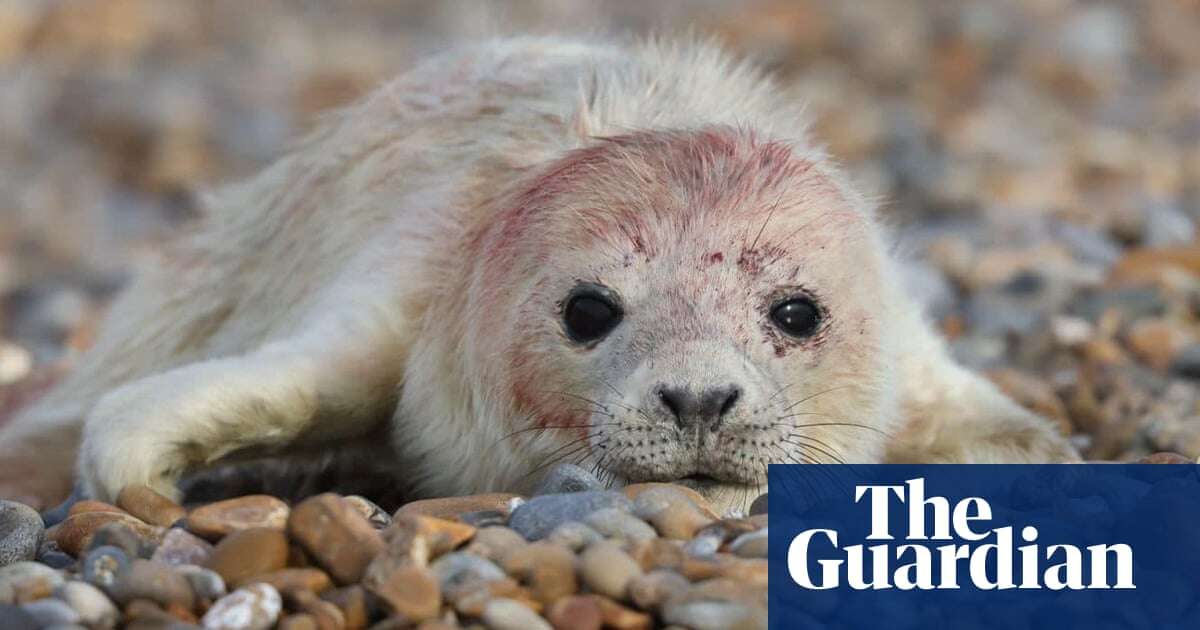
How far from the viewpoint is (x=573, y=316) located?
452 centimetres

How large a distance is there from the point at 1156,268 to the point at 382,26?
30.1 ft

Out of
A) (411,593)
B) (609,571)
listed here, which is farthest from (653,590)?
(411,593)

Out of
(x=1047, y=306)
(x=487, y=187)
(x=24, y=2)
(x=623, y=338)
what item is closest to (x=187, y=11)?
(x=24, y=2)

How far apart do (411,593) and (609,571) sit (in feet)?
1.22

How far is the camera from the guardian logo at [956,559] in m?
3.72

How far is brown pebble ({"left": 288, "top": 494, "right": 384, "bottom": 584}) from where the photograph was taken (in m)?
3.48

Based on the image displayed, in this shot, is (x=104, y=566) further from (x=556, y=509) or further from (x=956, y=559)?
(x=956, y=559)

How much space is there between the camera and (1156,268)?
295 inches

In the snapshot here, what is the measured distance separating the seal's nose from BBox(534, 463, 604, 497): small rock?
0.81 ft

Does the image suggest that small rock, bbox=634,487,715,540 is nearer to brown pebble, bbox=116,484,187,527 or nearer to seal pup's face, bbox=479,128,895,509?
seal pup's face, bbox=479,128,895,509

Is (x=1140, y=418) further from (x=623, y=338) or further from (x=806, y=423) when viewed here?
(x=623, y=338)

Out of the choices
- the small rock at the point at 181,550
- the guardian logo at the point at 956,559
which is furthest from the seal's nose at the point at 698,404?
the small rock at the point at 181,550

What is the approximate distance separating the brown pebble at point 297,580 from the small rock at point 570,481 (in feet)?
2.44

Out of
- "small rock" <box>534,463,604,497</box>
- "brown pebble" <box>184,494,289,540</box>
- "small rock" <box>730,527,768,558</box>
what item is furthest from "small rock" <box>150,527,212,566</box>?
"small rock" <box>730,527,768,558</box>
